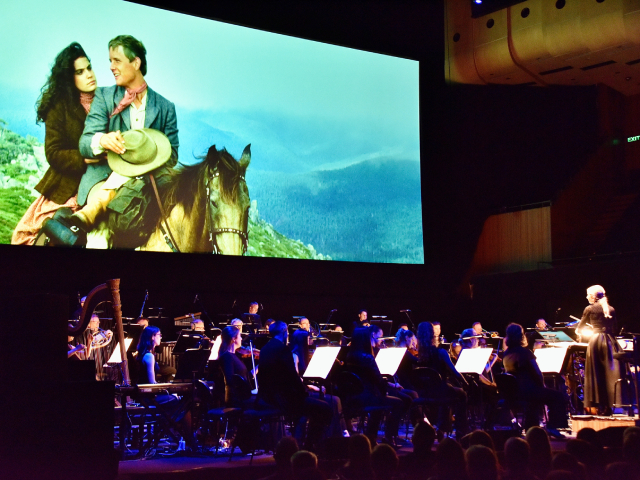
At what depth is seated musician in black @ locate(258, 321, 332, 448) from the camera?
558 centimetres

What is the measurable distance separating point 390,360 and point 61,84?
18.0ft

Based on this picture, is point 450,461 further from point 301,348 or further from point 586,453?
point 301,348

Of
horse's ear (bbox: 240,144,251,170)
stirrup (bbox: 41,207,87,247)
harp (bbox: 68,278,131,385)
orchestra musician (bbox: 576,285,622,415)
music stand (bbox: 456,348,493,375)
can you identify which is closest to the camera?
harp (bbox: 68,278,131,385)

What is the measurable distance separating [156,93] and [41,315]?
6.81 metres

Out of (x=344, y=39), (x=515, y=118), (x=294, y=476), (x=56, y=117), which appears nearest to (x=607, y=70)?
(x=515, y=118)

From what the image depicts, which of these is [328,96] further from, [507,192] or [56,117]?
[507,192]

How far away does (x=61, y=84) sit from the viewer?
8992mm

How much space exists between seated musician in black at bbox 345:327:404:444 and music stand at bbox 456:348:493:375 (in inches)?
34.2

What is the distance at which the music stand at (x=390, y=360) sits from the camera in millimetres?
6820

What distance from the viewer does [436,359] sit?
6.98m

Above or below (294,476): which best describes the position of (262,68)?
above

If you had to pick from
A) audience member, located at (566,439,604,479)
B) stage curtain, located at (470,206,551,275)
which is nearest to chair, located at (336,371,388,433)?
audience member, located at (566,439,604,479)

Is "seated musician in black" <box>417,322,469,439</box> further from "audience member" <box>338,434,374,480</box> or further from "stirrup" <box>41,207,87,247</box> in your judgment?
"stirrup" <box>41,207,87,247</box>

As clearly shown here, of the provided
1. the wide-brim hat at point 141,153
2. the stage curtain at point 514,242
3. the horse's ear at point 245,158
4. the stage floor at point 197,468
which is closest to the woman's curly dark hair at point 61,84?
the wide-brim hat at point 141,153
